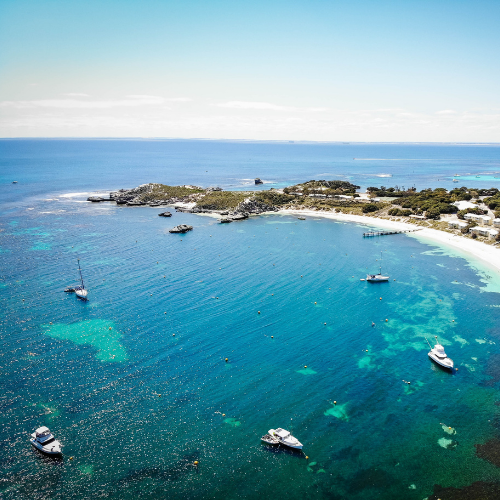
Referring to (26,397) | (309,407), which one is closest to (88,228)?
(26,397)

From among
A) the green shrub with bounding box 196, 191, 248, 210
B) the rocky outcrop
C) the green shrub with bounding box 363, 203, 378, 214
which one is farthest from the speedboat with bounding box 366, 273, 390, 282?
the green shrub with bounding box 196, 191, 248, 210

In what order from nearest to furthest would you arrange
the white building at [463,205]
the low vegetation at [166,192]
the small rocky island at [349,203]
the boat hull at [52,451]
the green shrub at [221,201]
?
1. the boat hull at [52,451]
2. the small rocky island at [349,203]
3. the white building at [463,205]
4. the green shrub at [221,201]
5. the low vegetation at [166,192]

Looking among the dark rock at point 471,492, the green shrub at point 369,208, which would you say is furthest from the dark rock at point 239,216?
the dark rock at point 471,492

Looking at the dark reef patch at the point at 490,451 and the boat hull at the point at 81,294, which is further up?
the boat hull at the point at 81,294

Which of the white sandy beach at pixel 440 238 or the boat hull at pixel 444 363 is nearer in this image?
the boat hull at pixel 444 363

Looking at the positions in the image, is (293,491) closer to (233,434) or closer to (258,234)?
(233,434)

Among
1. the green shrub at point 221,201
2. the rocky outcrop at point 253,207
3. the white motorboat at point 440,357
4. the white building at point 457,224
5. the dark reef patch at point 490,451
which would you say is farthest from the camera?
the green shrub at point 221,201

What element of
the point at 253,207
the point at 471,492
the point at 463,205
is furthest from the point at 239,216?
the point at 471,492

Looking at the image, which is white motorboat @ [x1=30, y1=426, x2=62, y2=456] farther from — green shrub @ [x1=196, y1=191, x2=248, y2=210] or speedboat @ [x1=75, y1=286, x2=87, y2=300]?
green shrub @ [x1=196, y1=191, x2=248, y2=210]

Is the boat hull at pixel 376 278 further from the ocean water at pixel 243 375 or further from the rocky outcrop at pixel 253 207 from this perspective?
the rocky outcrop at pixel 253 207
